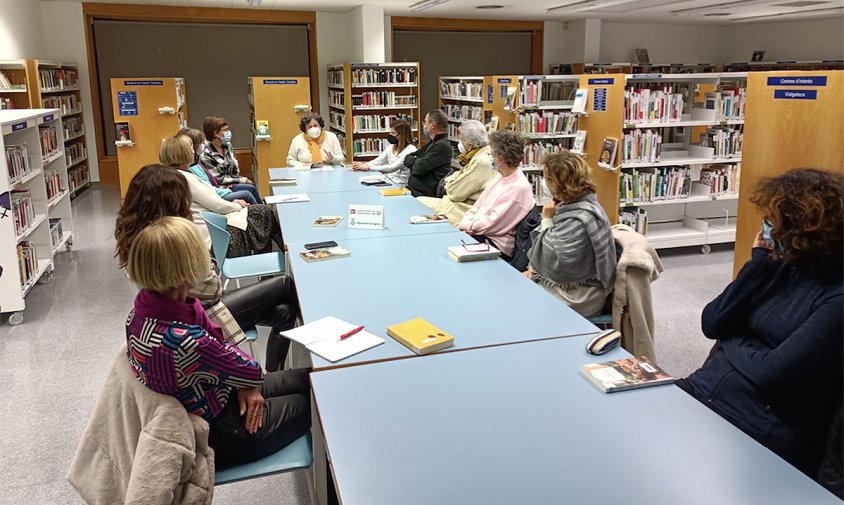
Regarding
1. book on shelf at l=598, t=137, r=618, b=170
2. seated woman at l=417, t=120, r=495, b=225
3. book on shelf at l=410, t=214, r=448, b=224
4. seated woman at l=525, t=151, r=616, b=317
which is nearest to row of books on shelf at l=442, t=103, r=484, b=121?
book on shelf at l=598, t=137, r=618, b=170

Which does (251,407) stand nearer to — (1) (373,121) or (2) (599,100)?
(2) (599,100)

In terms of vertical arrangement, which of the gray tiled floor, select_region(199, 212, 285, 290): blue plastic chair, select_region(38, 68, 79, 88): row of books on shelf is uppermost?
select_region(38, 68, 79, 88): row of books on shelf

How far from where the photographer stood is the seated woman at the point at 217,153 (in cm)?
678

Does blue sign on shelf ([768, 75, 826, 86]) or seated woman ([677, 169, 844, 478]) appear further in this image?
blue sign on shelf ([768, 75, 826, 86])

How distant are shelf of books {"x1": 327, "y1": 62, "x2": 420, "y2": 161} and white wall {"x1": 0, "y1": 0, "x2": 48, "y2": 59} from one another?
4.56m

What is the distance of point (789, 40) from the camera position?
13547mm

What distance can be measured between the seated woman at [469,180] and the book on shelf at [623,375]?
106 inches

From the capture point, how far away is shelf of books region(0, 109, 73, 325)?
174 inches

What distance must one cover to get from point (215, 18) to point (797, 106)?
979 centimetres

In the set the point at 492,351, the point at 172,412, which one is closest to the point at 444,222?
the point at 492,351

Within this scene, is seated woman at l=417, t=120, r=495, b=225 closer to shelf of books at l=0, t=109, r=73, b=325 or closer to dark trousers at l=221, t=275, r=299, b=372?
dark trousers at l=221, t=275, r=299, b=372

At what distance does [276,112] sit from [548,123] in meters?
4.06

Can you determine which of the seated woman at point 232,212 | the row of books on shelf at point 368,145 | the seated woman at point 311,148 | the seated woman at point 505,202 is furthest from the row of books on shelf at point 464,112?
the seated woman at point 505,202

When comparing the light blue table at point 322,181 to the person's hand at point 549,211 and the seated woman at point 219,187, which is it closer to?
the seated woman at point 219,187
